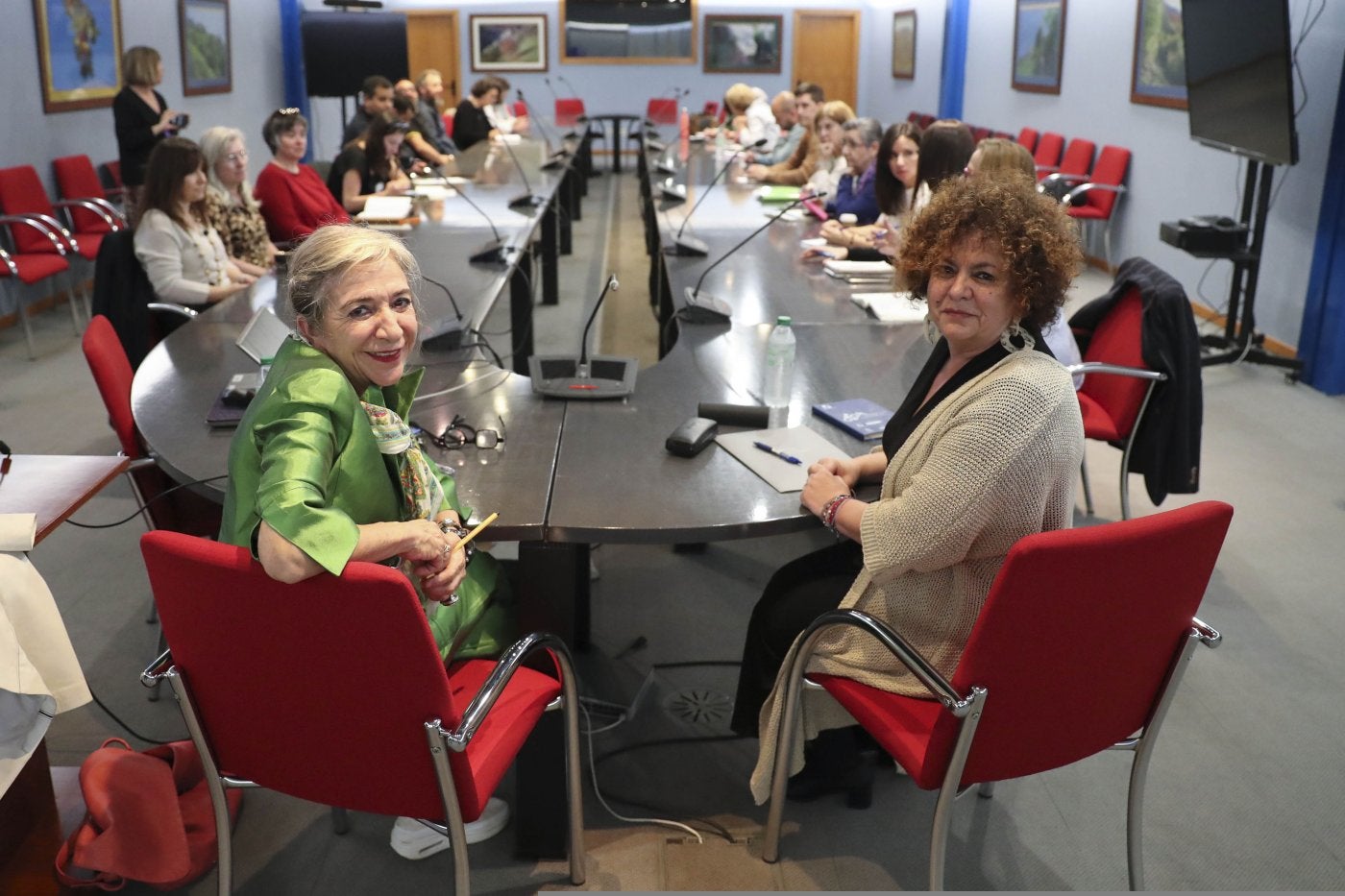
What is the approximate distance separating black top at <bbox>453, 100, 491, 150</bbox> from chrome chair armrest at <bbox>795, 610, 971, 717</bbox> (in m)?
7.97

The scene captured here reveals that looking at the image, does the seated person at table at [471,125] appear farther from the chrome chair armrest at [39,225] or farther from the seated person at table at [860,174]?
the seated person at table at [860,174]

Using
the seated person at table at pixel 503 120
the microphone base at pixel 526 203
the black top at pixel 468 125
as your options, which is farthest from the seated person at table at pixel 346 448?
the seated person at table at pixel 503 120

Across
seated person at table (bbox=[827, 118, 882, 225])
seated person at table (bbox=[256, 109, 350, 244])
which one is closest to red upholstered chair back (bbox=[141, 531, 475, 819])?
seated person at table (bbox=[256, 109, 350, 244])

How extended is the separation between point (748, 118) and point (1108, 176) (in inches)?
117

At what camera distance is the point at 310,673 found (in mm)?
1449

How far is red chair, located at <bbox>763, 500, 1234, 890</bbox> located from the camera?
147cm

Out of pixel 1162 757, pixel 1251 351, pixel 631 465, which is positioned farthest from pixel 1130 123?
pixel 631 465

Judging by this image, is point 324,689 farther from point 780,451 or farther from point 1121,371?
point 1121,371

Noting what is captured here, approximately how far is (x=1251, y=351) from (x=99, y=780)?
486cm

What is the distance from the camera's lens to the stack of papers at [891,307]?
323 centimetres

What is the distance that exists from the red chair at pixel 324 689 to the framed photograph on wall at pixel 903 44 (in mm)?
11823

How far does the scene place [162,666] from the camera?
155 centimetres

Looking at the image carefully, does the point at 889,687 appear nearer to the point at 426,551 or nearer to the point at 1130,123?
the point at 426,551

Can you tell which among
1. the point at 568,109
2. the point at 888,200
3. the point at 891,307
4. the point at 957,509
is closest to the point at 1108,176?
the point at 888,200
